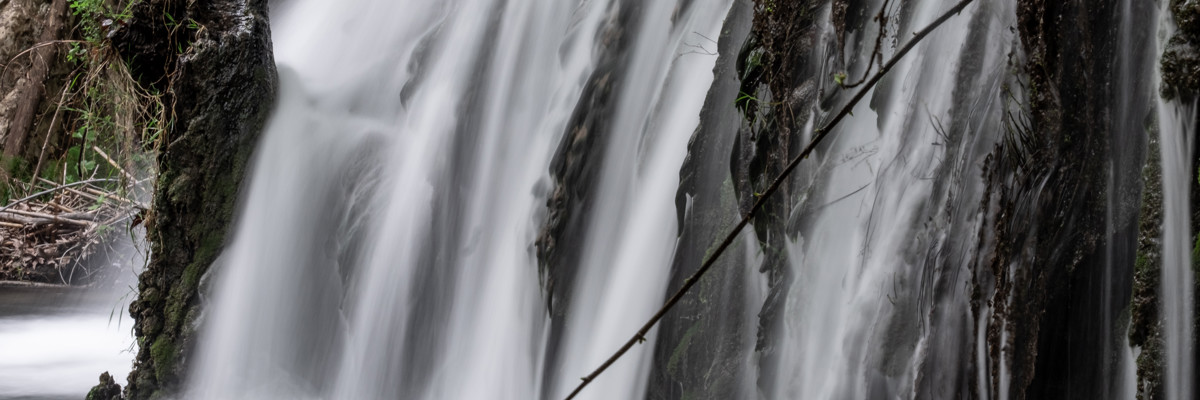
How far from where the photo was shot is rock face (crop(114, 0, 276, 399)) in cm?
420

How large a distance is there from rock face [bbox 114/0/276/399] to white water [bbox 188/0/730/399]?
10cm

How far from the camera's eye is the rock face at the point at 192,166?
4.20 metres

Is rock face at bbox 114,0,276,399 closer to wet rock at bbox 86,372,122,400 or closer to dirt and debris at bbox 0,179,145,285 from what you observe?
wet rock at bbox 86,372,122,400

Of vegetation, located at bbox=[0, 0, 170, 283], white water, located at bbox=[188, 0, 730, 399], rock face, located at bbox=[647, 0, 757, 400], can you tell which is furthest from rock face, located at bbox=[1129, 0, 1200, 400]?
vegetation, located at bbox=[0, 0, 170, 283]

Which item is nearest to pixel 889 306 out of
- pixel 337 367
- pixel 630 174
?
pixel 630 174

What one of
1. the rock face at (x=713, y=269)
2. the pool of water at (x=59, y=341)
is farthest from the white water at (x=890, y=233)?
the pool of water at (x=59, y=341)

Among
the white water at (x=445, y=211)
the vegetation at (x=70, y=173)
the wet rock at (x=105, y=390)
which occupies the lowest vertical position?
the wet rock at (x=105, y=390)

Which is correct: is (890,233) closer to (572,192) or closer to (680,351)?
(680,351)

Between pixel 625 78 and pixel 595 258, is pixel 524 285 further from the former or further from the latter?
pixel 625 78

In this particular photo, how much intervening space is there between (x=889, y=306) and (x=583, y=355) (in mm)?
1175

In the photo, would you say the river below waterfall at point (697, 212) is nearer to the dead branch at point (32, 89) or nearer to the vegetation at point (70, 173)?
the vegetation at point (70, 173)

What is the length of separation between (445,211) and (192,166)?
1115mm

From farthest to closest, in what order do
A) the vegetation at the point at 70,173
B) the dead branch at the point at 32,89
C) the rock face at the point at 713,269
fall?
the dead branch at the point at 32,89, the vegetation at the point at 70,173, the rock face at the point at 713,269

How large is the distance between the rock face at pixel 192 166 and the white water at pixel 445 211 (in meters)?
0.10
